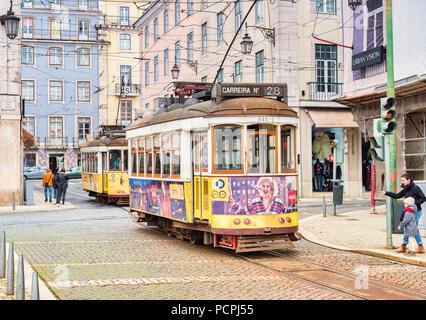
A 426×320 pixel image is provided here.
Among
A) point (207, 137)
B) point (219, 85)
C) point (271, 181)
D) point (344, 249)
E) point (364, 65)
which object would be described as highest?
point (364, 65)

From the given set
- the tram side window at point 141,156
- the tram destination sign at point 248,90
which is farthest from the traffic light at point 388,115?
the tram side window at point 141,156

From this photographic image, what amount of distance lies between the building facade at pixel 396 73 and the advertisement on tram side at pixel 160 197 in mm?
7752

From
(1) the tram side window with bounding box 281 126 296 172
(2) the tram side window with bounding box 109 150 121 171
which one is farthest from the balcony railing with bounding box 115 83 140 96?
(1) the tram side window with bounding box 281 126 296 172

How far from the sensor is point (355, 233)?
49.9 feet

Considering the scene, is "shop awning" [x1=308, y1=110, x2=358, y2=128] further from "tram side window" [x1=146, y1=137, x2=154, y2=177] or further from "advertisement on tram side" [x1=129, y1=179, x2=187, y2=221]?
"tram side window" [x1=146, y1=137, x2=154, y2=177]

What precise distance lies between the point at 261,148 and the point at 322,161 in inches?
754

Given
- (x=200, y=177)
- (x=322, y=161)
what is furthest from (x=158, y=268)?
Answer: (x=322, y=161)

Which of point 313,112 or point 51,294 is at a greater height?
point 313,112

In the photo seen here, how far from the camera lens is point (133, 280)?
365 inches

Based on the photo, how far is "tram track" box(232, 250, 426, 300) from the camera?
26.9 feet
